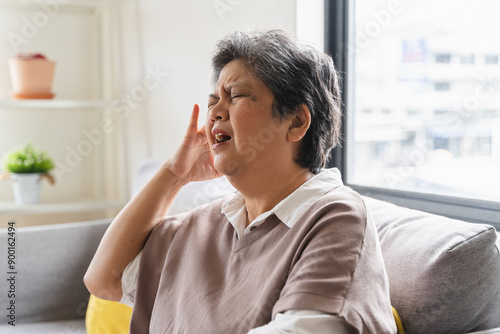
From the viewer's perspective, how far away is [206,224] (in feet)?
4.70

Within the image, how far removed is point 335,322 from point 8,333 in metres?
1.45

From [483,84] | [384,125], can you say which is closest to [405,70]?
[384,125]

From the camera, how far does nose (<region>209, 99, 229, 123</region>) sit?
131 centimetres

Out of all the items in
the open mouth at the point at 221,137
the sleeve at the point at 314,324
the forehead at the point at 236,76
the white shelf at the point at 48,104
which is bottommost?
the sleeve at the point at 314,324

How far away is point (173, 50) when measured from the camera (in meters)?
2.71

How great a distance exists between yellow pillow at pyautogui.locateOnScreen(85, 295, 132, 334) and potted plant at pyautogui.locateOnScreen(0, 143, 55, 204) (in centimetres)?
108

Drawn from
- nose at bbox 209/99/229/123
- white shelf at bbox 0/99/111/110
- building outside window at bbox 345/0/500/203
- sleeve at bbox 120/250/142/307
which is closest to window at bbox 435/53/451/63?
building outside window at bbox 345/0/500/203

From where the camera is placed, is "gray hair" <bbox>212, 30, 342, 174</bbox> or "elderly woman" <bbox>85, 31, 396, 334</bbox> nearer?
"elderly woman" <bbox>85, 31, 396, 334</bbox>

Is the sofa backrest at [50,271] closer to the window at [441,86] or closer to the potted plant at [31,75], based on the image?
the potted plant at [31,75]

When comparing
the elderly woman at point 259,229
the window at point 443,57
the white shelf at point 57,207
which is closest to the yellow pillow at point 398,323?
the elderly woman at point 259,229

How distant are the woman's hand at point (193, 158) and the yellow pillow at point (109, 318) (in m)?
0.58

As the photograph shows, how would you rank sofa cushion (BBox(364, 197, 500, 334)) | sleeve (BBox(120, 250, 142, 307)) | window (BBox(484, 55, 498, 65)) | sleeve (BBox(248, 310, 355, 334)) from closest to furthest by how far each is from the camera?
sleeve (BBox(248, 310, 355, 334)), sofa cushion (BBox(364, 197, 500, 334)), sleeve (BBox(120, 250, 142, 307)), window (BBox(484, 55, 498, 65))

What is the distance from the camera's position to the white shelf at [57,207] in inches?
106

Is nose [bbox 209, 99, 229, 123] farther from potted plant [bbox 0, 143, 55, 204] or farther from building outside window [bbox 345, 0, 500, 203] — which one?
potted plant [bbox 0, 143, 55, 204]
